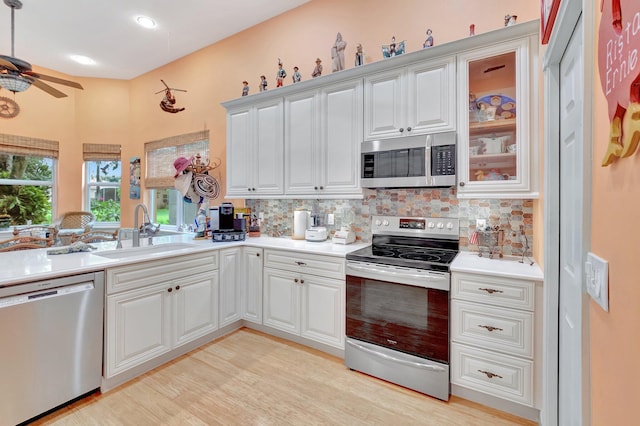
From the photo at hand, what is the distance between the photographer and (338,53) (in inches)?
116

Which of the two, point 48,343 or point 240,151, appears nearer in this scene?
point 48,343

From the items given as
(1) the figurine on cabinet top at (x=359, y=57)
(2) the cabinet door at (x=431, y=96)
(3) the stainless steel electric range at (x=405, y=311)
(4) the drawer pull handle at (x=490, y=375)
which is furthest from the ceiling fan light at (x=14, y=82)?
(4) the drawer pull handle at (x=490, y=375)

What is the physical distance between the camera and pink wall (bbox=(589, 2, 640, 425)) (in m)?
0.61

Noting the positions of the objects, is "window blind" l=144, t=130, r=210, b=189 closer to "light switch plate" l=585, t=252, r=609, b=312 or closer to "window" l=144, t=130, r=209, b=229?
"window" l=144, t=130, r=209, b=229

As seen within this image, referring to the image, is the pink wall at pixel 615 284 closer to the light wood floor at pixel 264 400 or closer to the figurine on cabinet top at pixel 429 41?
the light wood floor at pixel 264 400

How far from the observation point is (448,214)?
8.33ft

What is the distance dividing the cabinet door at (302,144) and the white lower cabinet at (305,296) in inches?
29.0

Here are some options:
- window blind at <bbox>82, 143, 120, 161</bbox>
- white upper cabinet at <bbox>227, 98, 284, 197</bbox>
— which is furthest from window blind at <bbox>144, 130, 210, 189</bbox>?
white upper cabinet at <bbox>227, 98, 284, 197</bbox>

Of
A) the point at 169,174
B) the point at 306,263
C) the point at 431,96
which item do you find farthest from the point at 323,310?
the point at 169,174

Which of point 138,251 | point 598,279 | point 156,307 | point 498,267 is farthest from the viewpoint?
point 138,251

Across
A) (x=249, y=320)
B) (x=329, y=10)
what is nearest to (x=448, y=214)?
(x=249, y=320)

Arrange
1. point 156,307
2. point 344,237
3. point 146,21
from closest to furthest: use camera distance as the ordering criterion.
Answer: point 156,307 < point 344,237 < point 146,21

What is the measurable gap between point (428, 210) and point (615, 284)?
1949mm

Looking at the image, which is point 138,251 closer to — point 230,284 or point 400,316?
point 230,284
